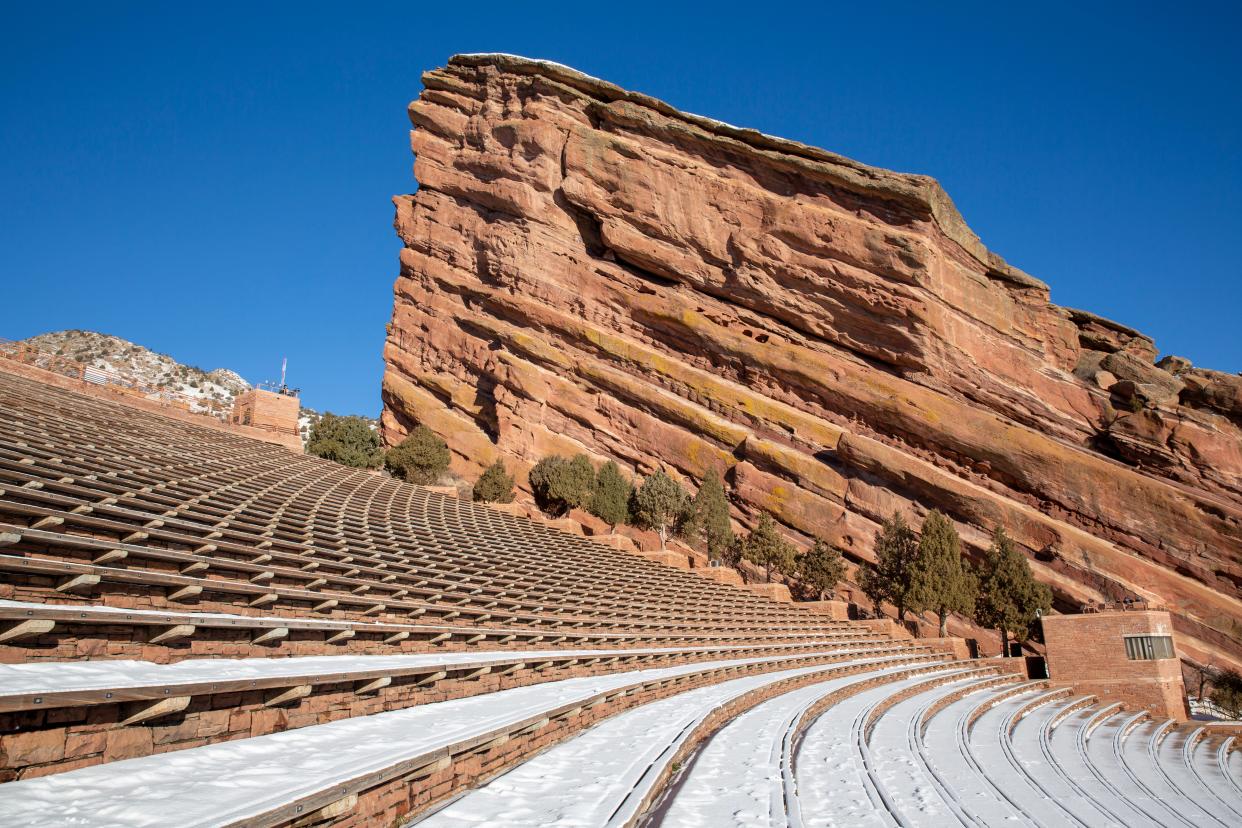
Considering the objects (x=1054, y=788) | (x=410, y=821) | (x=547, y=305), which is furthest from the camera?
(x=547, y=305)

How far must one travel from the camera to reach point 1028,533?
117 ft

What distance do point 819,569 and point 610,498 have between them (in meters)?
9.97

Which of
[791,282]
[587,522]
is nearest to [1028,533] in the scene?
[791,282]

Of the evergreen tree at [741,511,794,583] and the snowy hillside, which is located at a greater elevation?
the snowy hillside

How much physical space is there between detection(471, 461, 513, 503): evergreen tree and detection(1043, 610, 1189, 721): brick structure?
22860 mm

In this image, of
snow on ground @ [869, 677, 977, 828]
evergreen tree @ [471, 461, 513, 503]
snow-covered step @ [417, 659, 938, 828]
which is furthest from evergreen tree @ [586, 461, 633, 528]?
snow-covered step @ [417, 659, 938, 828]

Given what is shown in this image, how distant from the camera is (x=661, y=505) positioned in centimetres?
3516

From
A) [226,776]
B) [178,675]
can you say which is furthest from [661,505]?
[226,776]

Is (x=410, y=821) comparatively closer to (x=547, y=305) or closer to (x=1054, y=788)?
(x=1054, y=788)

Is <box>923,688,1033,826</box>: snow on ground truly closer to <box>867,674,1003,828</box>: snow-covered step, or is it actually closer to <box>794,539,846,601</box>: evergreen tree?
<box>867,674,1003,828</box>: snow-covered step

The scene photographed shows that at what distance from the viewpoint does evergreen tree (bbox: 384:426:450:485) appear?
3678 cm

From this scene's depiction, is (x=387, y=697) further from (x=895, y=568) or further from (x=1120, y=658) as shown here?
(x=895, y=568)

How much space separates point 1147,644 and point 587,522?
22.7 meters

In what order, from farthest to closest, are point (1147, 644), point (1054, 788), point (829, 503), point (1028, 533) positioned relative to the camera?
point (829, 503) < point (1028, 533) < point (1147, 644) < point (1054, 788)
